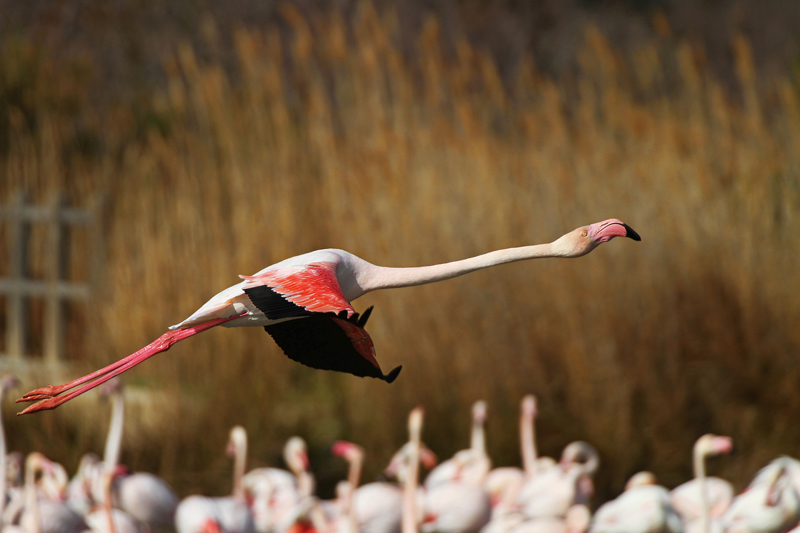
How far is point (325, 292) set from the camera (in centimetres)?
140

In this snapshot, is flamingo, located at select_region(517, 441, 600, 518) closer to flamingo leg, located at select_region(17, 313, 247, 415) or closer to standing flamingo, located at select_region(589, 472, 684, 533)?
standing flamingo, located at select_region(589, 472, 684, 533)

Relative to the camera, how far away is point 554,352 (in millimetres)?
5188

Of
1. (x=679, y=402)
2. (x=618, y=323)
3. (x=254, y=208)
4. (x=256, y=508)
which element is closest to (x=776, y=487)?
(x=679, y=402)

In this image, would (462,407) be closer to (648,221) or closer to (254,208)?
(648,221)

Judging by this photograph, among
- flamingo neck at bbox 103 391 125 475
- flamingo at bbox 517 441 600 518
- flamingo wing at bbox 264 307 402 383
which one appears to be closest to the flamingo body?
flamingo at bbox 517 441 600 518

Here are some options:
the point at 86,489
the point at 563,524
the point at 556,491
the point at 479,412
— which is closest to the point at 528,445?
the point at 479,412

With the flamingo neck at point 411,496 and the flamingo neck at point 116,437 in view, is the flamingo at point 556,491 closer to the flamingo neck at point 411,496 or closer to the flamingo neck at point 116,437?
the flamingo neck at point 411,496

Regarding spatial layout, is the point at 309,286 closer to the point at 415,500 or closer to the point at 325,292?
Result: the point at 325,292

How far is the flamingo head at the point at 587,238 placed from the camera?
153 centimetres

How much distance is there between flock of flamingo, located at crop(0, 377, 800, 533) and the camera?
4.13 metres

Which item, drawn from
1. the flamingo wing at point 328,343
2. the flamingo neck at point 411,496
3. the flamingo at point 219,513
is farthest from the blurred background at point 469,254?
the flamingo wing at point 328,343

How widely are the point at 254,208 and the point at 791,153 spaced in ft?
10.9

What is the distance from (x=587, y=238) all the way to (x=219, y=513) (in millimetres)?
3161

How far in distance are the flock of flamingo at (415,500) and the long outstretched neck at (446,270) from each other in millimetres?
2715
